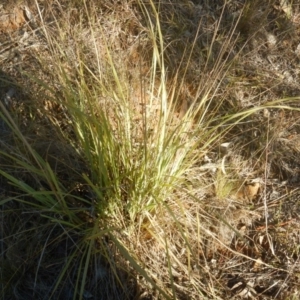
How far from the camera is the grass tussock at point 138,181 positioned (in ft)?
6.74

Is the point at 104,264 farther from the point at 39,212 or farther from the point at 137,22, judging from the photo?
the point at 137,22

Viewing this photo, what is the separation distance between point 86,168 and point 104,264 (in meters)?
0.46

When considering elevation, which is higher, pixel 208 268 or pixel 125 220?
pixel 125 220

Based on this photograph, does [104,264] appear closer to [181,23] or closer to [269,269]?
[269,269]

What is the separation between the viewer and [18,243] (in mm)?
2146

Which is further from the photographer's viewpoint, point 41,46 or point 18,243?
point 41,46

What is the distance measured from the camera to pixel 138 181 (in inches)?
81.3

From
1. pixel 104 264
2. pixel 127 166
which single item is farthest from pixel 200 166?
pixel 104 264

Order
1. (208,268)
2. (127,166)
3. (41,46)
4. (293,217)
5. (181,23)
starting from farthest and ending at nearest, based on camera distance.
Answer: (181,23) < (41,46) < (293,217) < (208,268) < (127,166)

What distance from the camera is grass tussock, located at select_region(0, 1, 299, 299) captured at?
2.05m

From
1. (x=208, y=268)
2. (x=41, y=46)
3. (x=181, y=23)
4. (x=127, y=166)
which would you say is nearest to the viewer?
(x=127, y=166)

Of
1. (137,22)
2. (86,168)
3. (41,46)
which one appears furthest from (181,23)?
(86,168)

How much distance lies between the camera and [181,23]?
2930 millimetres

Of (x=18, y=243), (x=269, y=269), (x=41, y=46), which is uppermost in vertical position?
(x=41, y=46)
